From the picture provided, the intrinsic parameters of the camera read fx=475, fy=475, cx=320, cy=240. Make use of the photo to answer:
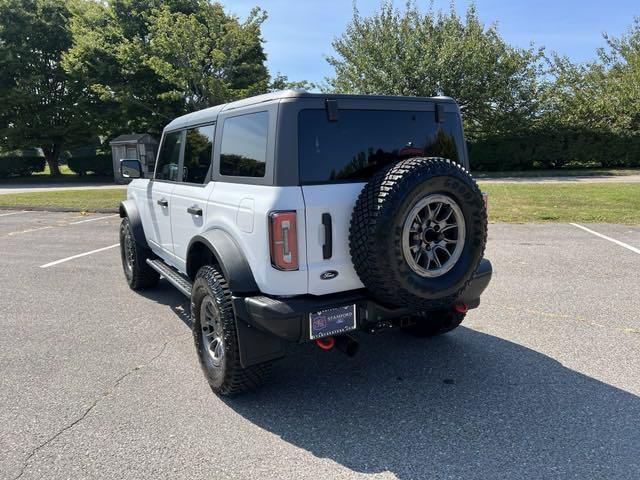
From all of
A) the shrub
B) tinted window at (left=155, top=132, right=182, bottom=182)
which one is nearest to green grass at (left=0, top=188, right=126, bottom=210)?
tinted window at (left=155, top=132, right=182, bottom=182)

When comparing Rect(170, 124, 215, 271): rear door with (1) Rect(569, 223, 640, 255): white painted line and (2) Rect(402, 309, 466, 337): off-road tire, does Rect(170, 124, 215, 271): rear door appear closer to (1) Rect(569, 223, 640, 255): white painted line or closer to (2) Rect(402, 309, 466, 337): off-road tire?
(2) Rect(402, 309, 466, 337): off-road tire

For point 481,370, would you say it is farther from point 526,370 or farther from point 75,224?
point 75,224

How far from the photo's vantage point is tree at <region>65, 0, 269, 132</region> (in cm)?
2230

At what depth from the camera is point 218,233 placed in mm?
3270

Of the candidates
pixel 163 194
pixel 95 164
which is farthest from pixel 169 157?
pixel 95 164

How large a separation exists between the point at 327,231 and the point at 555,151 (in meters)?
25.2

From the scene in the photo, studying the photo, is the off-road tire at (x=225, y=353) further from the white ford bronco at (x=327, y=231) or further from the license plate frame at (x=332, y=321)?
the license plate frame at (x=332, y=321)

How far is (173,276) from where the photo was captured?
14.3ft

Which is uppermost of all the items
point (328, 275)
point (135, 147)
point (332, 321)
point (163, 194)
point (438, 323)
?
point (135, 147)

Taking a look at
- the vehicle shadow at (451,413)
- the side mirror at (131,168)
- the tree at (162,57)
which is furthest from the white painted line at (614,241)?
the tree at (162,57)

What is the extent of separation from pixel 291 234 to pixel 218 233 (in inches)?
29.2

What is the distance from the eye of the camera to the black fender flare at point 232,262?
2920 mm

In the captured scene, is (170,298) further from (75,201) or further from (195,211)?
(75,201)

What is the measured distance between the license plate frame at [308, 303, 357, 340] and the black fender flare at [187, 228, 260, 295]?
414 mm
